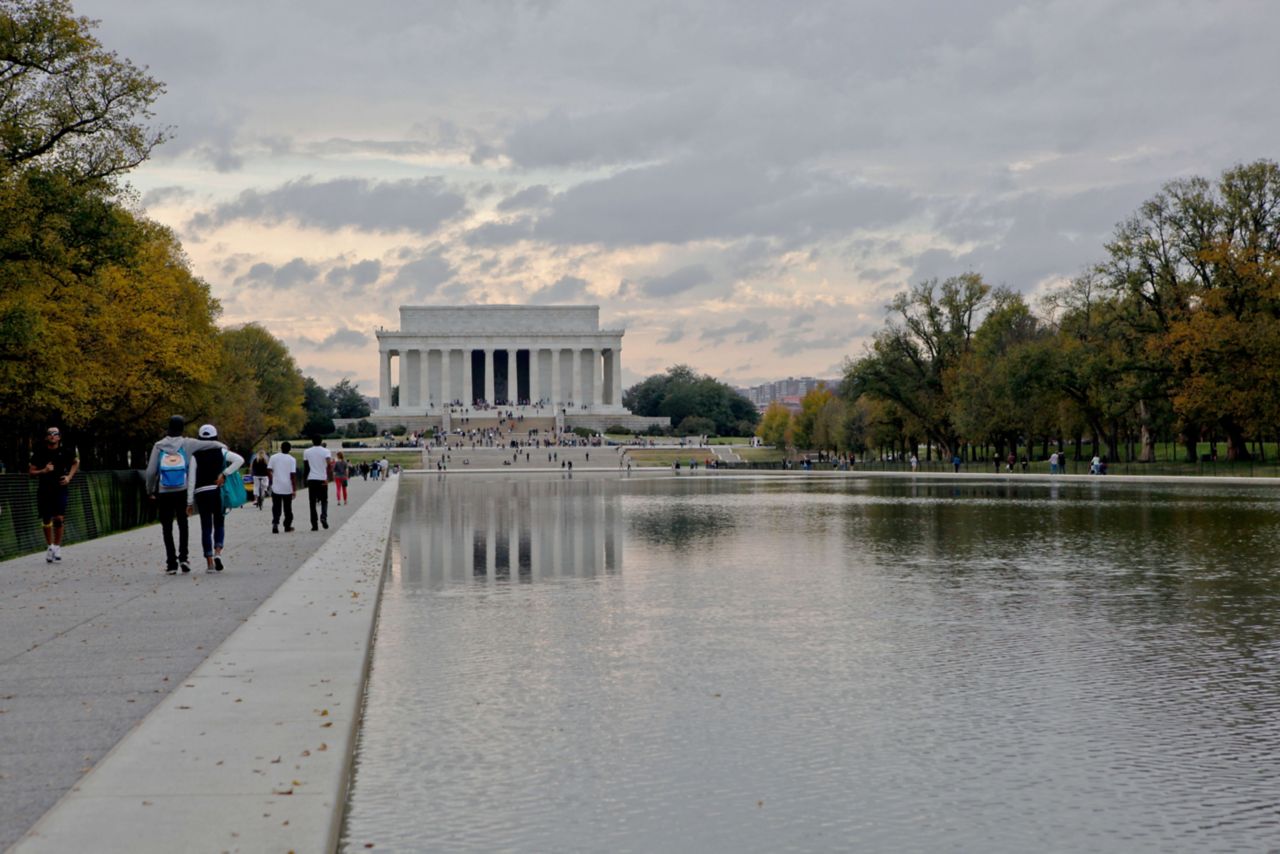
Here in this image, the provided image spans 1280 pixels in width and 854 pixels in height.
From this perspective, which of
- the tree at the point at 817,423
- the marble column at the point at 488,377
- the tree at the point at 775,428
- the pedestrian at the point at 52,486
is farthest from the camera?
the marble column at the point at 488,377

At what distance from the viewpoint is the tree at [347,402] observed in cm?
16338

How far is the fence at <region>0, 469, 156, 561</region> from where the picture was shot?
2052 centimetres

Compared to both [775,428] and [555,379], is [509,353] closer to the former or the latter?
[555,379]

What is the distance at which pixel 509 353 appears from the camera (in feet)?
513

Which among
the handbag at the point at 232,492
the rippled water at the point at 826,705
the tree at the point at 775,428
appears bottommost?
the rippled water at the point at 826,705

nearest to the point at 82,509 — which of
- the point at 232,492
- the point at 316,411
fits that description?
the point at 232,492

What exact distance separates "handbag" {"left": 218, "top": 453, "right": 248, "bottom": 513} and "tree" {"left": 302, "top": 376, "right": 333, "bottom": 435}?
120m

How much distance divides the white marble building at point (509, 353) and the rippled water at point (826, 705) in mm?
134162

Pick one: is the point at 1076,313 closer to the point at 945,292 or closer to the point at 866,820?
the point at 945,292

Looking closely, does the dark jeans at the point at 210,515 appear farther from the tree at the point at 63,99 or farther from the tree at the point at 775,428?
the tree at the point at 775,428

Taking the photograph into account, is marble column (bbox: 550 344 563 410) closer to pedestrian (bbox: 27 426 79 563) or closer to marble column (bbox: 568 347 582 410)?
marble column (bbox: 568 347 582 410)

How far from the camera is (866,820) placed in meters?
5.88

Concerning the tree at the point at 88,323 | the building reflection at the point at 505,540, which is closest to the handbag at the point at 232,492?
the building reflection at the point at 505,540

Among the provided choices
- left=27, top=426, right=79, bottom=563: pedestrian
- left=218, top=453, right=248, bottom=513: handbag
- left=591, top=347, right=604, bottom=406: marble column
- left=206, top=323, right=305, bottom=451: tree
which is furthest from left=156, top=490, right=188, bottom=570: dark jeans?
left=591, top=347, right=604, bottom=406: marble column
